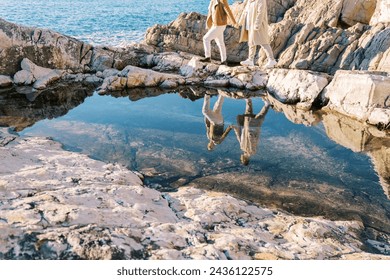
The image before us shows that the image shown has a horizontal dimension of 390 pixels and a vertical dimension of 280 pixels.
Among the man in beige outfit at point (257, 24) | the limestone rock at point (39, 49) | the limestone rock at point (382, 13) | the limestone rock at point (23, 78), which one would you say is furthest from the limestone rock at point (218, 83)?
the limestone rock at point (382, 13)

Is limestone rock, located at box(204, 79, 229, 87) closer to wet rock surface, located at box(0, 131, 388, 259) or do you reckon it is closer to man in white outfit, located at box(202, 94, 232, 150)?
man in white outfit, located at box(202, 94, 232, 150)

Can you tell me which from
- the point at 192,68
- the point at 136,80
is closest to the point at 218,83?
the point at 192,68

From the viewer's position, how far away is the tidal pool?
3.80 metres

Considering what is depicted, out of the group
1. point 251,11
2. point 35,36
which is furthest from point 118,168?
point 35,36

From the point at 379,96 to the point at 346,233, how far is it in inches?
145

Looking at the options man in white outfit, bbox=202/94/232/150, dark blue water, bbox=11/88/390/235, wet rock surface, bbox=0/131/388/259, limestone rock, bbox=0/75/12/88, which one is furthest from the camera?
limestone rock, bbox=0/75/12/88

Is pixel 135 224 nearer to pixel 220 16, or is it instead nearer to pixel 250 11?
pixel 220 16

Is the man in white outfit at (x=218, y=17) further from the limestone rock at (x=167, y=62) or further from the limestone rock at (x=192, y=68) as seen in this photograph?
the limestone rock at (x=167, y=62)

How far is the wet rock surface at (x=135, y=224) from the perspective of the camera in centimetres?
225

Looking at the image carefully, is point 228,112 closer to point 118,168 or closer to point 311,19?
point 118,168

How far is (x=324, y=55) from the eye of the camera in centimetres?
970

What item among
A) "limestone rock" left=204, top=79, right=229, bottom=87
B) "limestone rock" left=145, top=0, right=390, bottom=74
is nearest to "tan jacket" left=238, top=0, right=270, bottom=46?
"limestone rock" left=204, top=79, right=229, bottom=87

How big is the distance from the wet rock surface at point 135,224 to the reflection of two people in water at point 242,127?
1.58 metres

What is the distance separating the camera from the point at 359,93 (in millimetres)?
6105
